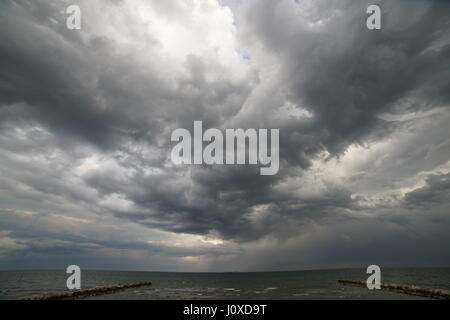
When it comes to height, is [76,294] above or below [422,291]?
below

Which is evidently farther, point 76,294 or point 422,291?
point 422,291

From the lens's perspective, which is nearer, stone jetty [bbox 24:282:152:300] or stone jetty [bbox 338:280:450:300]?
stone jetty [bbox 24:282:152:300]

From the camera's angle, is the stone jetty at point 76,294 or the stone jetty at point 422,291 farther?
the stone jetty at point 422,291

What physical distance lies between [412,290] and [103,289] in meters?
68.9

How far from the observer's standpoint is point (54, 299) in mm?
43188
